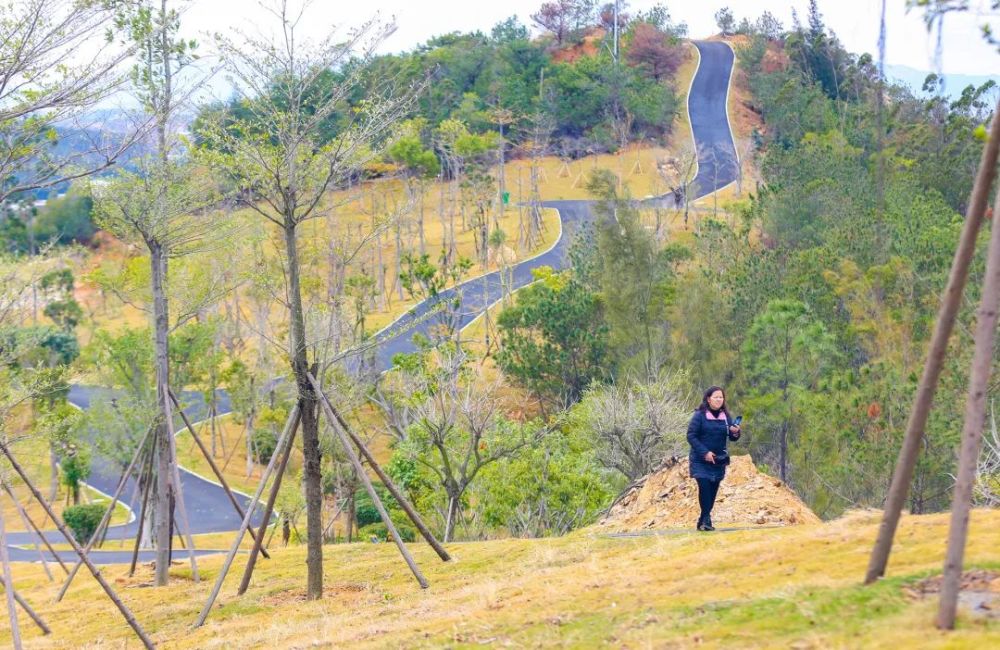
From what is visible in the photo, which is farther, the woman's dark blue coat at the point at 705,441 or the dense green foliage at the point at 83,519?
the dense green foliage at the point at 83,519

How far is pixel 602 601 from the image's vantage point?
9461 mm

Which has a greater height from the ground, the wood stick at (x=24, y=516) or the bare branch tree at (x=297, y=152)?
the bare branch tree at (x=297, y=152)

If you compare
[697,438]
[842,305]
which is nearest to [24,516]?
[697,438]

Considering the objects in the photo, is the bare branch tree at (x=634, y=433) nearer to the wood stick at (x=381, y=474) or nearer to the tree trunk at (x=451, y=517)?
the tree trunk at (x=451, y=517)

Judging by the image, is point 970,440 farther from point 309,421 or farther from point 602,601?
point 309,421

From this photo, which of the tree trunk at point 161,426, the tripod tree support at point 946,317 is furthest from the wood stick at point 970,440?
the tree trunk at point 161,426

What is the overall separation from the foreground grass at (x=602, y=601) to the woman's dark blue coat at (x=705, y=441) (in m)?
0.74

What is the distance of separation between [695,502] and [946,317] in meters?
8.84

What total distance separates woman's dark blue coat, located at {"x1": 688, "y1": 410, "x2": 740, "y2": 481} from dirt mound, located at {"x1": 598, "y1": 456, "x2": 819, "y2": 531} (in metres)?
2.12

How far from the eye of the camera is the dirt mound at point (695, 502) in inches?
583

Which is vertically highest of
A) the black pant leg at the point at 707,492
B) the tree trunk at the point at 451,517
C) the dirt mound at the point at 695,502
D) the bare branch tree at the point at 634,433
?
the black pant leg at the point at 707,492

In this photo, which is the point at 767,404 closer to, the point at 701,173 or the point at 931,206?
the point at 931,206

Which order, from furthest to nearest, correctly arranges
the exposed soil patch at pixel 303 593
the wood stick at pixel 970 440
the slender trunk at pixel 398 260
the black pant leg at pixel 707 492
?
the slender trunk at pixel 398 260 < the exposed soil patch at pixel 303 593 < the black pant leg at pixel 707 492 < the wood stick at pixel 970 440

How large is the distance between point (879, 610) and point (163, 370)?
12.4 meters
